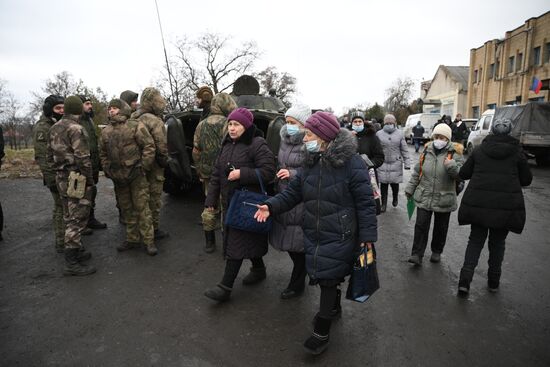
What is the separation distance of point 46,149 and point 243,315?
133 inches

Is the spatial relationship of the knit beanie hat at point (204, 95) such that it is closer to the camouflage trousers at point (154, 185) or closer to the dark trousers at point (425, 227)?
the camouflage trousers at point (154, 185)

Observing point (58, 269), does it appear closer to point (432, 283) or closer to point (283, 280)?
point (283, 280)

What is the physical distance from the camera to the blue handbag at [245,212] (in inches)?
130

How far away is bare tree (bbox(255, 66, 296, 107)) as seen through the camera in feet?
140

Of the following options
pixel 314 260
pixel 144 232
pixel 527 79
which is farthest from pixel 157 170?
pixel 527 79

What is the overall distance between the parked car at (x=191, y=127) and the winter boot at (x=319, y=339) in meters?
3.13

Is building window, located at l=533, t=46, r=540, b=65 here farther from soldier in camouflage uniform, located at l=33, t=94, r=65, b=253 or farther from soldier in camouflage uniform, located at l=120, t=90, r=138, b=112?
soldier in camouflage uniform, located at l=33, t=94, r=65, b=253

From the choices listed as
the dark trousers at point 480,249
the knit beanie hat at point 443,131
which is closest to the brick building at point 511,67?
the knit beanie hat at point 443,131

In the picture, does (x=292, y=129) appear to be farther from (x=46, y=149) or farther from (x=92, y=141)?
(x=92, y=141)

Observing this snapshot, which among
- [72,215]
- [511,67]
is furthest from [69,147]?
[511,67]

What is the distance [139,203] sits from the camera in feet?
15.4

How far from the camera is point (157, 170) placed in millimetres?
5113

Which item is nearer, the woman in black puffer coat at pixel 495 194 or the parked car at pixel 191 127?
the woman in black puffer coat at pixel 495 194

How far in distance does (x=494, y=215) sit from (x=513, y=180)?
0.36 meters
